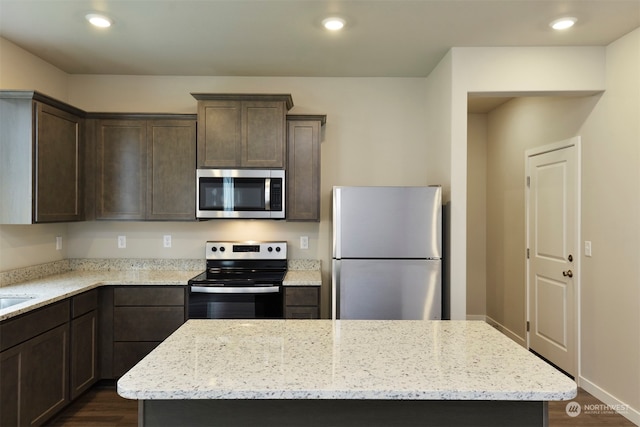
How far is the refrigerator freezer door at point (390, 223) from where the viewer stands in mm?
2879

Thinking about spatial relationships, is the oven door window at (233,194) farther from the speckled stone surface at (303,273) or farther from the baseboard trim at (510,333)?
the baseboard trim at (510,333)

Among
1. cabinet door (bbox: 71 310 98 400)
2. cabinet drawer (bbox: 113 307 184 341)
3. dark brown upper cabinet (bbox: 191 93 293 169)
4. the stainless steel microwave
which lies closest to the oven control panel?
the stainless steel microwave

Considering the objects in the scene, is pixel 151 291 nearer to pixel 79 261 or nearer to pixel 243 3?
pixel 79 261

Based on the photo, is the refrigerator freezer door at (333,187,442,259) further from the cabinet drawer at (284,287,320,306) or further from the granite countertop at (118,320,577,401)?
the granite countertop at (118,320,577,401)

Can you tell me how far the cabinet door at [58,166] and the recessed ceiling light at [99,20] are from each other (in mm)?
687

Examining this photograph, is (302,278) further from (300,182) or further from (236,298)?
(300,182)

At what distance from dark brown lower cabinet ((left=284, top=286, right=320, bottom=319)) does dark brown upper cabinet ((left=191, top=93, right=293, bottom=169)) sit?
3.32 ft

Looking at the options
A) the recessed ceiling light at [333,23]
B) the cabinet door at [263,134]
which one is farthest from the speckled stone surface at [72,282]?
the recessed ceiling light at [333,23]

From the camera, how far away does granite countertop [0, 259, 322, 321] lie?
8.46 ft

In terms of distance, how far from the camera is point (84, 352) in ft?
9.41

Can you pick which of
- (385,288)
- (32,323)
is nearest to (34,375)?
(32,323)

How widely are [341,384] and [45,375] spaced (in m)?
2.21

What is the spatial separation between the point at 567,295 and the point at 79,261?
4.24m

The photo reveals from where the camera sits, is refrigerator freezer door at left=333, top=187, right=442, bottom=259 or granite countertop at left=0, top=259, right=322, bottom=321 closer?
granite countertop at left=0, top=259, right=322, bottom=321
